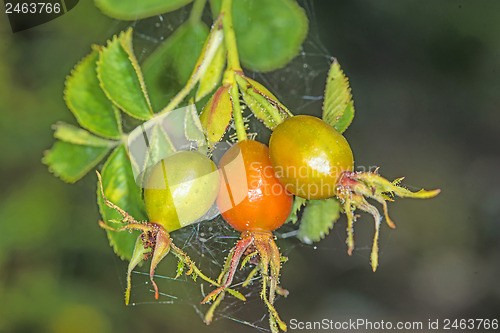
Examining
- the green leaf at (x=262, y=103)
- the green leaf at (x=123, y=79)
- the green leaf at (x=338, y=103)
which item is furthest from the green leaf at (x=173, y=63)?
the green leaf at (x=338, y=103)

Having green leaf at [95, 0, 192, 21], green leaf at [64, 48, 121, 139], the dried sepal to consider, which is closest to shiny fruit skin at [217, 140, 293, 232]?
the dried sepal

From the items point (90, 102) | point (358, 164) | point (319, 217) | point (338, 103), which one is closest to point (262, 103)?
point (338, 103)

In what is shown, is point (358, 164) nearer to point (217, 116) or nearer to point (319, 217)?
point (319, 217)

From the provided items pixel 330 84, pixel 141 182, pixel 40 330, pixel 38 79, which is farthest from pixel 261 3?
pixel 40 330

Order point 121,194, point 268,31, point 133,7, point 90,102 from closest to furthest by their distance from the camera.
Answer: point 121,194 < point 90,102 < point 133,7 < point 268,31

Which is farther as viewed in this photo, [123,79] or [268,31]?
[268,31]

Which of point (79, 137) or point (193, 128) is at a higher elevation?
point (193, 128)

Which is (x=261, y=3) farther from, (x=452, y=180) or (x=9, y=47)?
(x=452, y=180)
